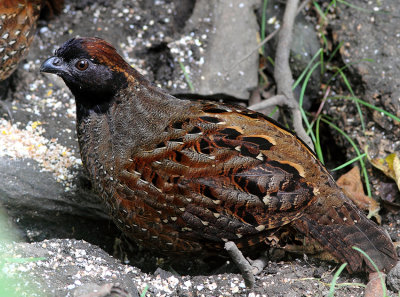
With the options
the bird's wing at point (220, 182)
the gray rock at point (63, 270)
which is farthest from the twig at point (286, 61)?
the gray rock at point (63, 270)

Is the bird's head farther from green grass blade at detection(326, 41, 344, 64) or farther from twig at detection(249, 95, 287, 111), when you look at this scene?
green grass blade at detection(326, 41, 344, 64)

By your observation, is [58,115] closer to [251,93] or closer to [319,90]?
[251,93]

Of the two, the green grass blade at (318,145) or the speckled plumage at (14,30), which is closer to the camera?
the speckled plumage at (14,30)

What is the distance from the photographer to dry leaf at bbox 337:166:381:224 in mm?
4535

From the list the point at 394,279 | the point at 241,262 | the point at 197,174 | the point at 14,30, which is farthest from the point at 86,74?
the point at 394,279

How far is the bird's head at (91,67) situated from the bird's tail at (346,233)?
5.66ft

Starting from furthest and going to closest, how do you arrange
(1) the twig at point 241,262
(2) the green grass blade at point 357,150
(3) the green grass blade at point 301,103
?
(3) the green grass blade at point 301,103 → (2) the green grass blade at point 357,150 → (1) the twig at point 241,262

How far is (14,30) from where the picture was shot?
4914 millimetres

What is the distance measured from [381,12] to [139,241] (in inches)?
131

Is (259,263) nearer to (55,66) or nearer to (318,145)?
(318,145)

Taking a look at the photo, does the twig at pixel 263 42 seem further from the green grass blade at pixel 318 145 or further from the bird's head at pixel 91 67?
the bird's head at pixel 91 67

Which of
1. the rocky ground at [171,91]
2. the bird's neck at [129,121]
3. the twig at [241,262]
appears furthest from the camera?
the bird's neck at [129,121]

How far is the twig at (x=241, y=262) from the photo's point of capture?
3283mm

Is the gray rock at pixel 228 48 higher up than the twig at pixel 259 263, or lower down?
higher up
